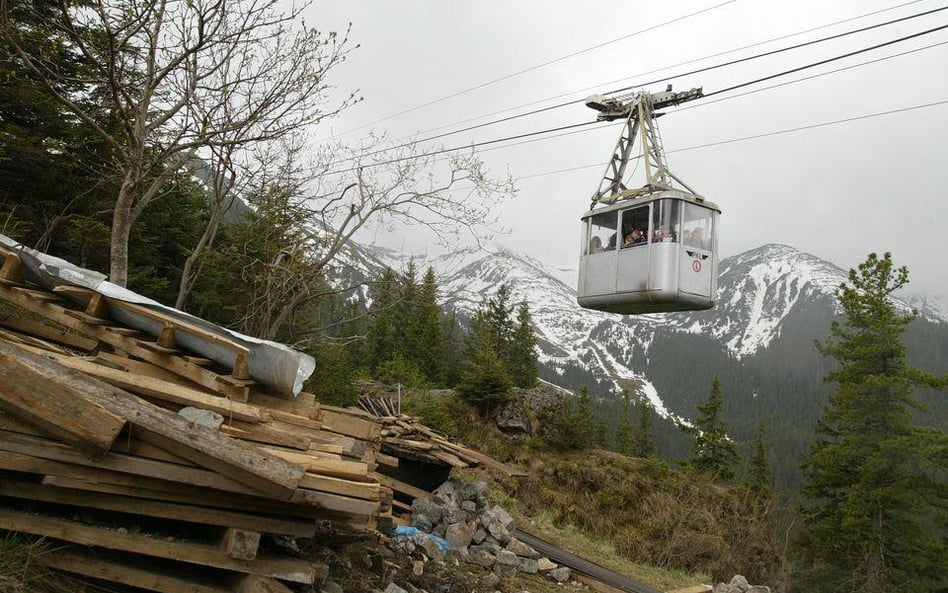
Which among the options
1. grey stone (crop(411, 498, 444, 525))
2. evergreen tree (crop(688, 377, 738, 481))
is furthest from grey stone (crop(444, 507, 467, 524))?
evergreen tree (crop(688, 377, 738, 481))

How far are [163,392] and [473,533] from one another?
276 inches

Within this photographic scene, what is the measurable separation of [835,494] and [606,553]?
67.3ft

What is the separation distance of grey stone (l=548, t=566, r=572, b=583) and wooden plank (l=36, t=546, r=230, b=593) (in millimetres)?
7936

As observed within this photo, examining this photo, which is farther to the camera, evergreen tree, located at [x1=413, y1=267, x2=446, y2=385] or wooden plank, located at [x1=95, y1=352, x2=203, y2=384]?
evergreen tree, located at [x1=413, y1=267, x2=446, y2=385]

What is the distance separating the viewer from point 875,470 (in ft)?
87.4

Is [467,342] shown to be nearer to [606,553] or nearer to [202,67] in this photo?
[606,553]

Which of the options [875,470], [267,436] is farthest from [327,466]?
[875,470]

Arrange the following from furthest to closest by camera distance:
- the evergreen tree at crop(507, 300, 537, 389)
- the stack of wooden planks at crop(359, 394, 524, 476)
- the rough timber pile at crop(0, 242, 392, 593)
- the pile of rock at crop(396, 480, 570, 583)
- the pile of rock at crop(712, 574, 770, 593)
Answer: the evergreen tree at crop(507, 300, 537, 389) → the stack of wooden planks at crop(359, 394, 524, 476) → the pile of rock at crop(712, 574, 770, 593) → the pile of rock at crop(396, 480, 570, 583) → the rough timber pile at crop(0, 242, 392, 593)

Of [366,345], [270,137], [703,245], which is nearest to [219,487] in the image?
[270,137]

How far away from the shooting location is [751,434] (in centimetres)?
17675

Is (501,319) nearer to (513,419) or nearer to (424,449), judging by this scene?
(513,419)

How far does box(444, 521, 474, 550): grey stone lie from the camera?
9914 millimetres

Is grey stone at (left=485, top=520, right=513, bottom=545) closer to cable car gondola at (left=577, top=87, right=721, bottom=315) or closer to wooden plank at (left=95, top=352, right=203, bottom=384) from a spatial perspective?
cable car gondola at (left=577, top=87, right=721, bottom=315)

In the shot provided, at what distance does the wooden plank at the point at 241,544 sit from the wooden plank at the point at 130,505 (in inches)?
3.3
